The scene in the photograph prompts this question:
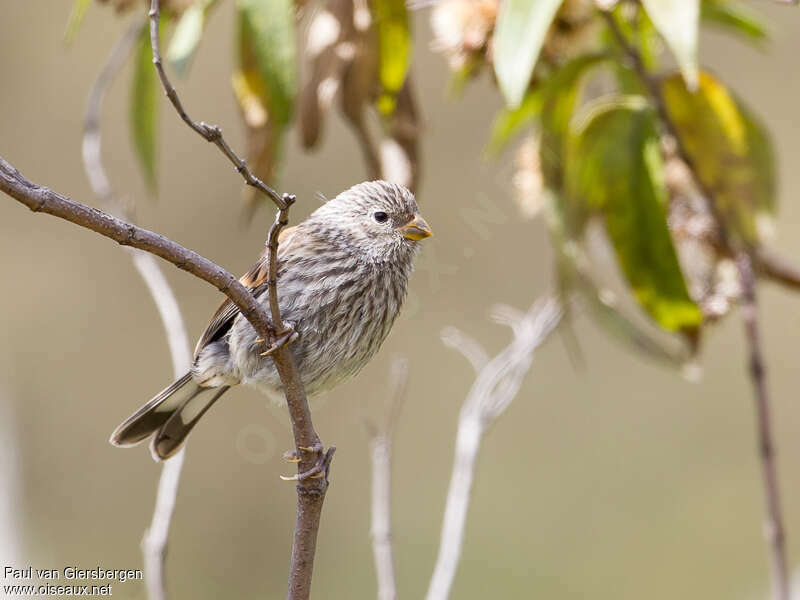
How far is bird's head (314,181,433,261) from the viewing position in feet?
9.93

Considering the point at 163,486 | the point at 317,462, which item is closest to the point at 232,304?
the point at 163,486

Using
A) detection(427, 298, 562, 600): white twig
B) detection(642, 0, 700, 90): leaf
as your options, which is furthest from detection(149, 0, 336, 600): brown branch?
detection(642, 0, 700, 90): leaf

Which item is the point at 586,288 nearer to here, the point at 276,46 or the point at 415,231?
the point at 415,231

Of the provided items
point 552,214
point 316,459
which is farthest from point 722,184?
point 316,459

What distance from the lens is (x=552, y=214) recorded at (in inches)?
138

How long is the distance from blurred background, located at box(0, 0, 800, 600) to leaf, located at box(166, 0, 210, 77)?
2.59 m

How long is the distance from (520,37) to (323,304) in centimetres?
85

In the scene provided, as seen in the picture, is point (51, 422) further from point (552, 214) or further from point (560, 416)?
point (552, 214)

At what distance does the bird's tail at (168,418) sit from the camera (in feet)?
10.5

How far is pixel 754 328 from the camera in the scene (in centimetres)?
320

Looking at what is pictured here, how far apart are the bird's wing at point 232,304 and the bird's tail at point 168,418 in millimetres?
138

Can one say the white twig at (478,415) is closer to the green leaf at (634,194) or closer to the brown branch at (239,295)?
the green leaf at (634,194)

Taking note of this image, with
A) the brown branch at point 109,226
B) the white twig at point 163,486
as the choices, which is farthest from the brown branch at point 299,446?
the white twig at point 163,486

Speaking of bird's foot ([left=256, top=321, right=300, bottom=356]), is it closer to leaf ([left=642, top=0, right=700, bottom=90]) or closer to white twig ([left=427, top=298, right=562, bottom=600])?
white twig ([left=427, top=298, right=562, bottom=600])
